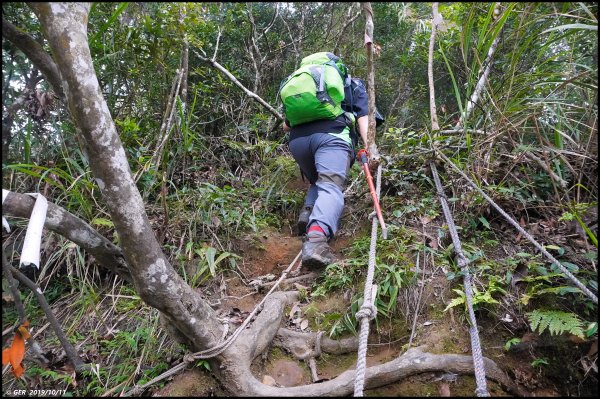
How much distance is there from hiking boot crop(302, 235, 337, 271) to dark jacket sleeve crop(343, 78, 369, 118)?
1.38 metres

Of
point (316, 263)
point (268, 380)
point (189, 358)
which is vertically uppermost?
point (316, 263)

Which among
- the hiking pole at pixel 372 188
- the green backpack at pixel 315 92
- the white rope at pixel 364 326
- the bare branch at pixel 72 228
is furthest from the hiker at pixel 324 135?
the bare branch at pixel 72 228

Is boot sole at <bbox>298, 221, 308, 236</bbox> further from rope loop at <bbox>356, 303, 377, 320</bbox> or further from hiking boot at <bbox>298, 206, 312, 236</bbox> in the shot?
rope loop at <bbox>356, 303, 377, 320</bbox>

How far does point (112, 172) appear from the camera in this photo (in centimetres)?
162

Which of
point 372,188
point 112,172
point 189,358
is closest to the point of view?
point 112,172

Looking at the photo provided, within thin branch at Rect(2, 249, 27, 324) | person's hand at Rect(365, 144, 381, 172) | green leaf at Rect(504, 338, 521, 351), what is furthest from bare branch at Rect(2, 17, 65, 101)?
green leaf at Rect(504, 338, 521, 351)

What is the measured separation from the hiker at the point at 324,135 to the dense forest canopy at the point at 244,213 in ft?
0.94

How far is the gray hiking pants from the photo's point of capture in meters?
3.02

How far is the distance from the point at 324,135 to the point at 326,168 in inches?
12.9

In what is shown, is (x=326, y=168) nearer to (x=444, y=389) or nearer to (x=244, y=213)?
(x=244, y=213)

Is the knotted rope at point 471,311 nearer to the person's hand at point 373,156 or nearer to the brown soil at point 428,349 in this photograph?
the brown soil at point 428,349

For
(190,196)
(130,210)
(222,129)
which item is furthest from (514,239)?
(222,129)

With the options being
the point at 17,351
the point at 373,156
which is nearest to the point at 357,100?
the point at 373,156

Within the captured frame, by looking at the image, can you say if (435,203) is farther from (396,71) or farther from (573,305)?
(396,71)
